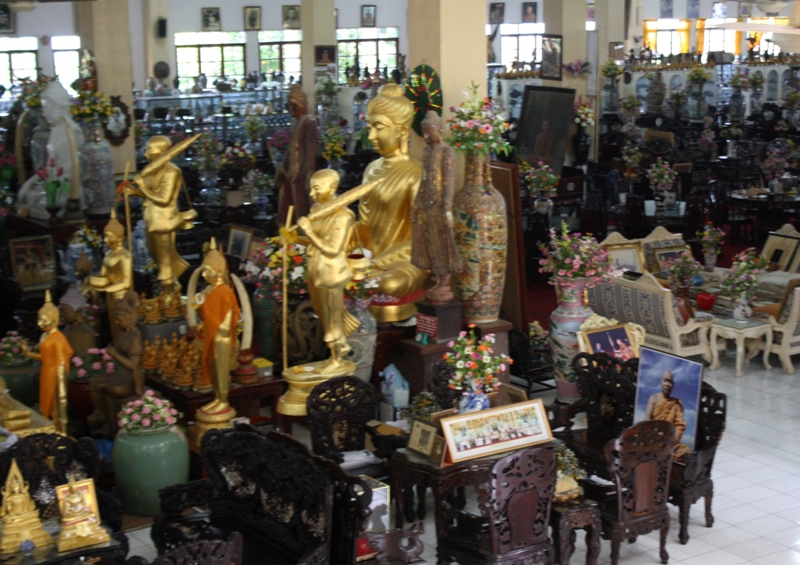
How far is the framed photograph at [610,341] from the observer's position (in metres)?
7.56

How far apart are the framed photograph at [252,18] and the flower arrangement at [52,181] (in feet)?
48.5

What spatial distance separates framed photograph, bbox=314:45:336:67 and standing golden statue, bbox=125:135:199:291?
34.0 feet

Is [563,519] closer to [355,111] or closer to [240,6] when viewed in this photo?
[355,111]

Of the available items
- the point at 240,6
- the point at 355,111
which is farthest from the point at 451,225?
the point at 240,6

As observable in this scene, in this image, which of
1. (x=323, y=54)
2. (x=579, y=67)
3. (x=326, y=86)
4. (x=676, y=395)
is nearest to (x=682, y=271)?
(x=676, y=395)

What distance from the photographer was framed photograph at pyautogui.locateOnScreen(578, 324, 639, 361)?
756 cm

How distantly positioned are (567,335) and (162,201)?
9.88 ft

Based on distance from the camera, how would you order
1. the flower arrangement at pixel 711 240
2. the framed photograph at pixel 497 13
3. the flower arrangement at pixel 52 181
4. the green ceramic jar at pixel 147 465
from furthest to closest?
1. the framed photograph at pixel 497 13
2. the flower arrangement at pixel 711 240
3. the flower arrangement at pixel 52 181
4. the green ceramic jar at pixel 147 465

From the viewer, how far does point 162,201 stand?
7.67 meters

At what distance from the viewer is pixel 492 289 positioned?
7781 millimetres

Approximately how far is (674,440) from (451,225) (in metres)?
2.37

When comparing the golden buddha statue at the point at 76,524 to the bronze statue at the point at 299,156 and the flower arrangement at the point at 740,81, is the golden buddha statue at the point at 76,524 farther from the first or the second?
the flower arrangement at the point at 740,81

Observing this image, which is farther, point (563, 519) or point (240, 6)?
point (240, 6)

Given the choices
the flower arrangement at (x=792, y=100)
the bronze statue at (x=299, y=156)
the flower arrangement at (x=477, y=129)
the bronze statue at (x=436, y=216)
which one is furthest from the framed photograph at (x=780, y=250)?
the flower arrangement at (x=792, y=100)
